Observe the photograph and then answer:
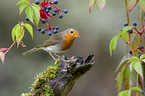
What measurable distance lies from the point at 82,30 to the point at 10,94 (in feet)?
5.93

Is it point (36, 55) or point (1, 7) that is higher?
point (1, 7)

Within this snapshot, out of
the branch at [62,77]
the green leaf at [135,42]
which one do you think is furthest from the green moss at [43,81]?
A: the green leaf at [135,42]

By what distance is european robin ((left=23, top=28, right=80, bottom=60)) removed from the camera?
2.58 meters

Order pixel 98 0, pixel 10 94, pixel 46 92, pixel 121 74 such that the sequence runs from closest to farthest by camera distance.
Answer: pixel 98 0 → pixel 121 74 → pixel 46 92 → pixel 10 94

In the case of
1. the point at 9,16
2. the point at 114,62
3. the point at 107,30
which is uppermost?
the point at 9,16

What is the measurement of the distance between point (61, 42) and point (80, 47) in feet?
6.76

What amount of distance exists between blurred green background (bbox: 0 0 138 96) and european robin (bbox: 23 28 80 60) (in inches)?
70.2

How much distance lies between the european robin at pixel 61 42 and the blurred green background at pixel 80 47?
178 centimetres

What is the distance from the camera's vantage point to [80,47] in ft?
15.4

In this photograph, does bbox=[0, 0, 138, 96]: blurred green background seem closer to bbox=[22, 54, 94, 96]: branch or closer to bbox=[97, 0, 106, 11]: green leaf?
bbox=[22, 54, 94, 96]: branch

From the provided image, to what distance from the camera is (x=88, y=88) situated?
15.3 feet

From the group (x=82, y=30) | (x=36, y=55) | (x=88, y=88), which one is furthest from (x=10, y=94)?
(x=82, y=30)

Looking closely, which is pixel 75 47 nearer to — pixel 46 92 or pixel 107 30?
pixel 107 30

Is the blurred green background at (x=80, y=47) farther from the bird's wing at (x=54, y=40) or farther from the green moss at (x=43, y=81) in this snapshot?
the green moss at (x=43, y=81)
